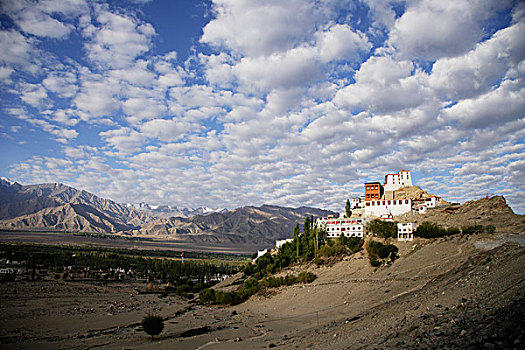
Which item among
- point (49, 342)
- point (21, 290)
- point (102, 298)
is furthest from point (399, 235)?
point (21, 290)

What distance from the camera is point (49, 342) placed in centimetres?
3011

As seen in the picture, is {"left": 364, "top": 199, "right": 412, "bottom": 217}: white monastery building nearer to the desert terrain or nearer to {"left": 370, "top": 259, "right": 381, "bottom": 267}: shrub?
the desert terrain

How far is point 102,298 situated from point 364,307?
2095 inches

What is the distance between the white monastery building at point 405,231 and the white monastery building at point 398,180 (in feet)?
91.3

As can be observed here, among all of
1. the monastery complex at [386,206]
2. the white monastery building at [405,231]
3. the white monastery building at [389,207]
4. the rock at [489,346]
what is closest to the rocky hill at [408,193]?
the monastery complex at [386,206]

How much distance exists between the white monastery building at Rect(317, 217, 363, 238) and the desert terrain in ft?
29.8

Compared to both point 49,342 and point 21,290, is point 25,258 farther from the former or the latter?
point 49,342

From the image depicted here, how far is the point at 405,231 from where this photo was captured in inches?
1873

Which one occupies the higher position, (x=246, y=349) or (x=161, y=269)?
(x=246, y=349)

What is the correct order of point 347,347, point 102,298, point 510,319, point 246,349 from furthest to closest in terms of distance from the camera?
point 102,298 < point 246,349 < point 347,347 < point 510,319

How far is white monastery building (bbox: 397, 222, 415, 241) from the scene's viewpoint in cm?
4700

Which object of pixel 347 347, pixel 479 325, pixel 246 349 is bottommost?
pixel 246 349

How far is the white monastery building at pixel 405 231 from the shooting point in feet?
154

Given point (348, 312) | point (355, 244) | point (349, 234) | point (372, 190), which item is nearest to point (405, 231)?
point (355, 244)
